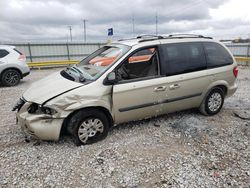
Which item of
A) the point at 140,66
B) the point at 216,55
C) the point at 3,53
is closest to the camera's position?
the point at 140,66

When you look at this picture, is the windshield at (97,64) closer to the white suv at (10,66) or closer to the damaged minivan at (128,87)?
the damaged minivan at (128,87)

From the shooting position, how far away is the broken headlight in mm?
3356

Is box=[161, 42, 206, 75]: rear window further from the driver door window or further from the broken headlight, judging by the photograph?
the broken headlight

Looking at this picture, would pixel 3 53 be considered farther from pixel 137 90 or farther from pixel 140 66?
pixel 137 90

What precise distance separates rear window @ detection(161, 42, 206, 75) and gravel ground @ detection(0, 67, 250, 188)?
3.61 ft

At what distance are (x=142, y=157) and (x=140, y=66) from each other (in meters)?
1.90

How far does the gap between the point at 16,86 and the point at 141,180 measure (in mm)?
7603

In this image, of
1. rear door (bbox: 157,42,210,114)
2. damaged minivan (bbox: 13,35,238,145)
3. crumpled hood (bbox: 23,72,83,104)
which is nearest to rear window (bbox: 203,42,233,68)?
damaged minivan (bbox: 13,35,238,145)

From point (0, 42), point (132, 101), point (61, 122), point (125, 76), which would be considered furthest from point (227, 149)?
point (0, 42)

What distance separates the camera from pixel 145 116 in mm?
4109

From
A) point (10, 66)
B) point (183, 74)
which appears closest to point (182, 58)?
point (183, 74)

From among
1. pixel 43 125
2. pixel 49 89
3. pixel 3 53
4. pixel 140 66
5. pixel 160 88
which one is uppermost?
pixel 3 53

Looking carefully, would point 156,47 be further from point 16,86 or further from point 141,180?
point 16,86

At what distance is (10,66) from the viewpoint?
8547 mm
